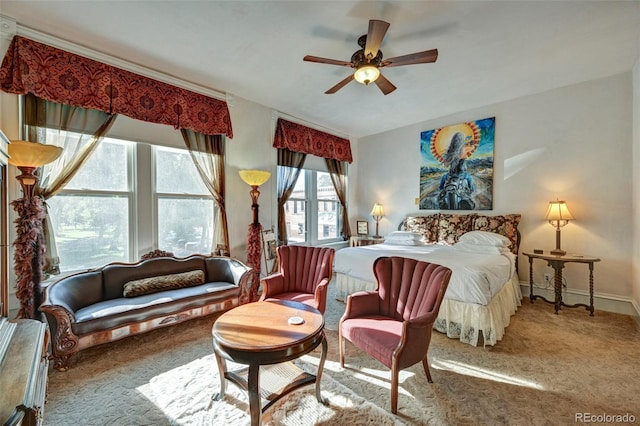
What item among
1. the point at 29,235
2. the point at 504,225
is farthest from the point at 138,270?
the point at 504,225

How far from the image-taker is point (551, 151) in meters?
4.09

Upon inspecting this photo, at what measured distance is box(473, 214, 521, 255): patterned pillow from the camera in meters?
4.20

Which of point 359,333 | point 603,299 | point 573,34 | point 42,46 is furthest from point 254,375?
point 603,299

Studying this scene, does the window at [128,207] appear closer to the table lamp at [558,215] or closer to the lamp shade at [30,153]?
the lamp shade at [30,153]

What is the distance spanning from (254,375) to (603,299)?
4791 mm

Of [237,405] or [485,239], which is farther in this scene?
[485,239]

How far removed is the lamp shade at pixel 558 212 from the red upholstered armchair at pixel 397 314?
8.94 ft

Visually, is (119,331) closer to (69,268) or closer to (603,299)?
(69,268)

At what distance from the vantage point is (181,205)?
151 inches

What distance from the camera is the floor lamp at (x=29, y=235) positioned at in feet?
7.64

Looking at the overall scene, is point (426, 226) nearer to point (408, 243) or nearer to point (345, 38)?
point (408, 243)

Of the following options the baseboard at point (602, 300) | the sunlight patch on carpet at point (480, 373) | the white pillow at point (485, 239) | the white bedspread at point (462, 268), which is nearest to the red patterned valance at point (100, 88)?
the white bedspread at point (462, 268)

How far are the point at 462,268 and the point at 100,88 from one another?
4401mm
